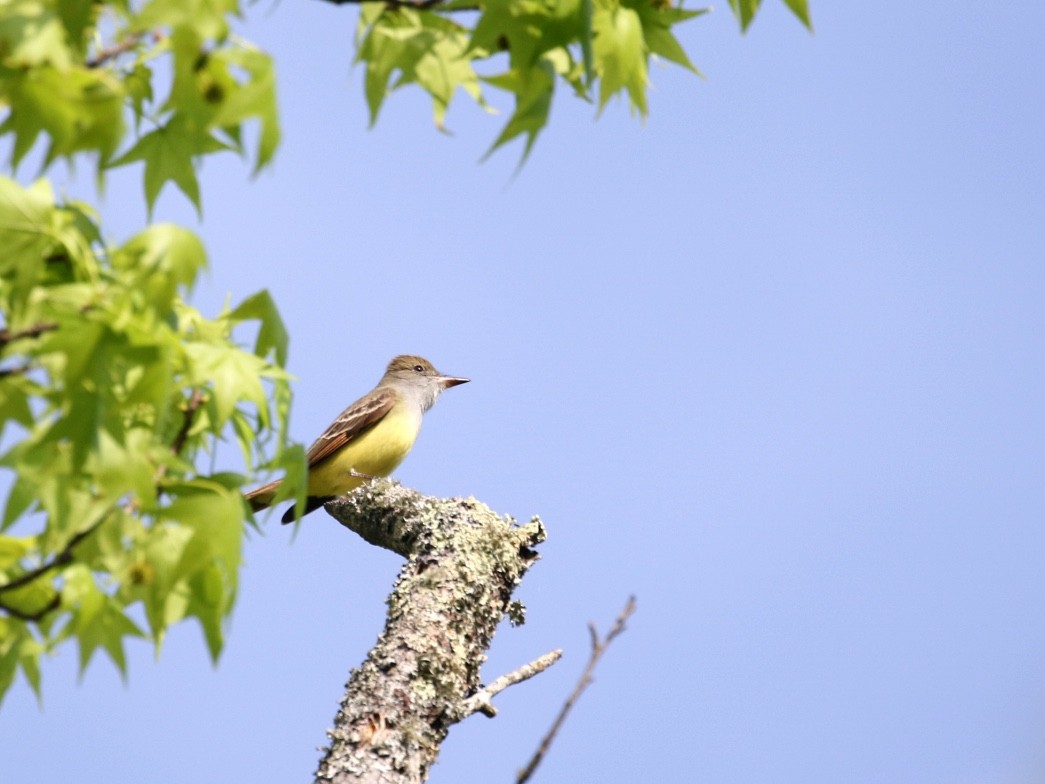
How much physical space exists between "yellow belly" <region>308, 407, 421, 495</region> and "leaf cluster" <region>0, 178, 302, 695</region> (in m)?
7.89

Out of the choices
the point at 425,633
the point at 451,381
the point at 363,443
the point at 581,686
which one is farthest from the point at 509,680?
the point at 451,381

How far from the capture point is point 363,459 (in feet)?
35.9

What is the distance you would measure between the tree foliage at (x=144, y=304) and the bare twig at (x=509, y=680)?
7.98 feet

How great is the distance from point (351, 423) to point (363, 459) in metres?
0.38

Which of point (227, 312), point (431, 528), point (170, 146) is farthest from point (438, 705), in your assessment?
point (170, 146)

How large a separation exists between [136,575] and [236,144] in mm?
965

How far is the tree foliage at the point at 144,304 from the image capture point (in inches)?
97.1

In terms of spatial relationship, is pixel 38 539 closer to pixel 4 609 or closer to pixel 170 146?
pixel 4 609

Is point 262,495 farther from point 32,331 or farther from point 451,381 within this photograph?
point 32,331

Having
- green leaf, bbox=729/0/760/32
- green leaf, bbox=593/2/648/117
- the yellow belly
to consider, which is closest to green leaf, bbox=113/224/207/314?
green leaf, bbox=593/2/648/117

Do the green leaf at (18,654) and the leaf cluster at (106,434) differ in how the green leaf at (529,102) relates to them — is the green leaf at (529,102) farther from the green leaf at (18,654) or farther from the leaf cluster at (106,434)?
the green leaf at (18,654)

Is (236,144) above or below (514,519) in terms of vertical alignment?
below

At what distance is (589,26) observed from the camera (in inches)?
114

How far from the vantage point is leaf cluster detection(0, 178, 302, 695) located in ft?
8.15
